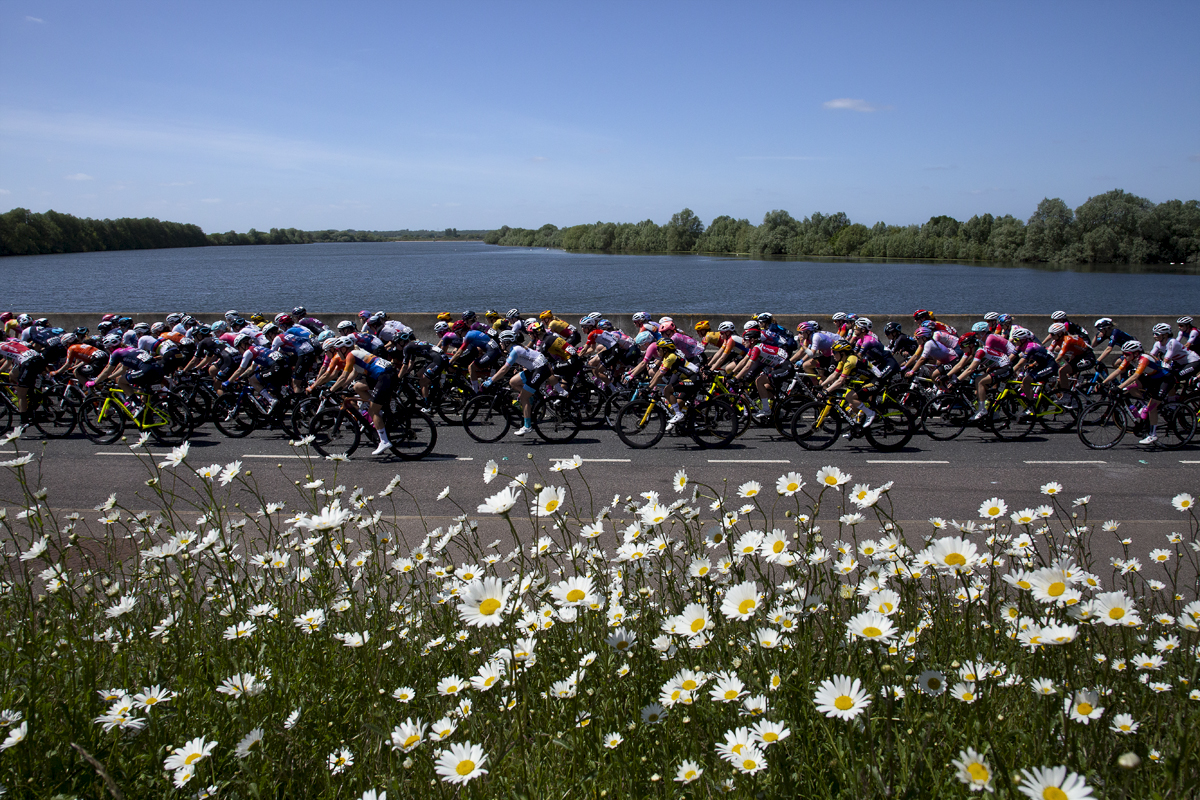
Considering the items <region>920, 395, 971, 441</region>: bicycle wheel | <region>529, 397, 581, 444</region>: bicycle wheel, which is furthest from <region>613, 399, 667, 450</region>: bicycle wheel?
<region>920, 395, 971, 441</region>: bicycle wheel

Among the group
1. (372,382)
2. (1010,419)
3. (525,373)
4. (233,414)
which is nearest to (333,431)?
(372,382)

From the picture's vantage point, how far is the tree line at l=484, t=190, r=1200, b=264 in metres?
85.9

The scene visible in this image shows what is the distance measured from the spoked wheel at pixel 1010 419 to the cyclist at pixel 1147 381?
4.54ft

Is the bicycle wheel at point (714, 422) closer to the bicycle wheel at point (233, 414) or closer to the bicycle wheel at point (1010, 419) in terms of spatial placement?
the bicycle wheel at point (1010, 419)

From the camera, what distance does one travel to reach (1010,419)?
12391 millimetres

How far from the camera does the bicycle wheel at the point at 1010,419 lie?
40.3ft

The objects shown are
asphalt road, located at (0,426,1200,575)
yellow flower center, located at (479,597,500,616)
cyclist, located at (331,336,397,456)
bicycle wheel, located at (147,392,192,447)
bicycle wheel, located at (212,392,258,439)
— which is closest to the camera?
yellow flower center, located at (479,597,500,616)

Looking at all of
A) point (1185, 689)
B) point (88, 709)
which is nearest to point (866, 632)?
point (1185, 689)

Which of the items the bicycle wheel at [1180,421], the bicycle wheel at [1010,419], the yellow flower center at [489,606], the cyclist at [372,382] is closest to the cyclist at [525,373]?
the cyclist at [372,382]

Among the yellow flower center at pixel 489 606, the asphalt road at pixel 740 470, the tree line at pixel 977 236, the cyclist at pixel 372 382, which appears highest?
the tree line at pixel 977 236

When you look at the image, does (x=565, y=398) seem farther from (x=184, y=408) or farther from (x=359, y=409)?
(x=184, y=408)

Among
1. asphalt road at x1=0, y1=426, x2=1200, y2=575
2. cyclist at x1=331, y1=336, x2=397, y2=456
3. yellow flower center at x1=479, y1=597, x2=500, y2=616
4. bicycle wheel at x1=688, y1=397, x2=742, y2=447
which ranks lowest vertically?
asphalt road at x1=0, y1=426, x2=1200, y2=575

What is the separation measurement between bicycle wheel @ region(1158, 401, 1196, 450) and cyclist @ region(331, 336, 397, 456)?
39.3 ft

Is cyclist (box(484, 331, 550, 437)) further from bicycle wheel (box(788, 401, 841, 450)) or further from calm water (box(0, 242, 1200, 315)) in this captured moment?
calm water (box(0, 242, 1200, 315))
